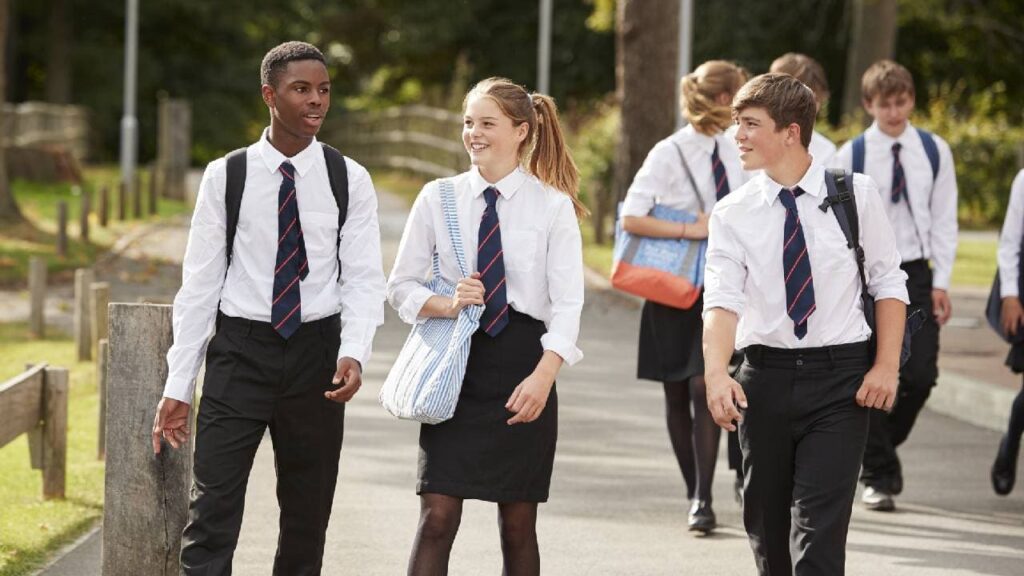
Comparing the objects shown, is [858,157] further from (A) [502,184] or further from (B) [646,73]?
(B) [646,73]

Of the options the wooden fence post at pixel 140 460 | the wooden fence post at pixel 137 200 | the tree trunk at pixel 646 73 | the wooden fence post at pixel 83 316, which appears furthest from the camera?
the wooden fence post at pixel 137 200

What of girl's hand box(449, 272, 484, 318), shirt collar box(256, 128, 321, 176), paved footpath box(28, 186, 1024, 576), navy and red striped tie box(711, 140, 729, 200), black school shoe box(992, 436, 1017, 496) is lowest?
paved footpath box(28, 186, 1024, 576)

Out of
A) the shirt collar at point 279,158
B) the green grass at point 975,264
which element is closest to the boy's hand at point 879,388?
the shirt collar at point 279,158

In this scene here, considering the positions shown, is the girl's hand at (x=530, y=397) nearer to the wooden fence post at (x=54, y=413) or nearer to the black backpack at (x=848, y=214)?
the black backpack at (x=848, y=214)

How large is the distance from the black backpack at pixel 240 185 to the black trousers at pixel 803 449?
1.24 metres

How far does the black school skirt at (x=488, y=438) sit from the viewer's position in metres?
5.16

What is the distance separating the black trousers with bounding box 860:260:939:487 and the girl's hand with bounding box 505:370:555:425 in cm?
339

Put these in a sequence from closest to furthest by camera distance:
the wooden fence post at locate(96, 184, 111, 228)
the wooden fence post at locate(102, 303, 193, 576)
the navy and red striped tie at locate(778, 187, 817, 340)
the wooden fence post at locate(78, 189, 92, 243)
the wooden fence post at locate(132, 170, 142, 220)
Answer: the navy and red striped tie at locate(778, 187, 817, 340)
the wooden fence post at locate(102, 303, 193, 576)
the wooden fence post at locate(78, 189, 92, 243)
the wooden fence post at locate(96, 184, 111, 228)
the wooden fence post at locate(132, 170, 142, 220)

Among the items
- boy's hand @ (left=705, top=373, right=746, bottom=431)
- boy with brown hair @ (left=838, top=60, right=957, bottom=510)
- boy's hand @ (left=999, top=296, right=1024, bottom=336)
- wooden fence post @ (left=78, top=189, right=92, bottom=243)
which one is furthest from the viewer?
wooden fence post @ (left=78, top=189, right=92, bottom=243)

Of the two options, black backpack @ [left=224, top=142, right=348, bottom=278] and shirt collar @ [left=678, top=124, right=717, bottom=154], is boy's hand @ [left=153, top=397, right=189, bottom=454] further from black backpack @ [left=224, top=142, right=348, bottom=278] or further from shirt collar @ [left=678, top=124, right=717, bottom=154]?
shirt collar @ [left=678, top=124, right=717, bottom=154]

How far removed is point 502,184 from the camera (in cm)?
530

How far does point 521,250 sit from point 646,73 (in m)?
14.9

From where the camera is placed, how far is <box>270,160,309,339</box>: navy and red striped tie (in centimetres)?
518

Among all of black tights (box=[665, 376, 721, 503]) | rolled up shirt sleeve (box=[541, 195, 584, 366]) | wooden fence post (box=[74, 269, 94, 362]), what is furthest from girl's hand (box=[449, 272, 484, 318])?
wooden fence post (box=[74, 269, 94, 362])
